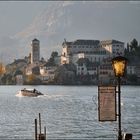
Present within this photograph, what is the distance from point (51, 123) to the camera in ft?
171

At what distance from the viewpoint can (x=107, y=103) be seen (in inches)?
898

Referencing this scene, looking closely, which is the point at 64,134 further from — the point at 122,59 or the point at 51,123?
the point at 122,59

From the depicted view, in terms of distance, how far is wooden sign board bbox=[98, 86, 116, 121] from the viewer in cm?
2277

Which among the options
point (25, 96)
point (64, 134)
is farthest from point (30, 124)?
point (25, 96)

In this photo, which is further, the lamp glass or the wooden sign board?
the lamp glass

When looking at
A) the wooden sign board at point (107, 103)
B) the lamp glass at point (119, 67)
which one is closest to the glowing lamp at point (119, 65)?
the lamp glass at point (119, 67)

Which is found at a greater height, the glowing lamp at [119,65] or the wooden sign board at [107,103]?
the glowing lamp at [119,65]

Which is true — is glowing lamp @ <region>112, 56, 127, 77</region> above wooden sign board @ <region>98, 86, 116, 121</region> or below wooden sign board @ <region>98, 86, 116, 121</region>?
above

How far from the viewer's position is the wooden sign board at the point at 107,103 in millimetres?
22766

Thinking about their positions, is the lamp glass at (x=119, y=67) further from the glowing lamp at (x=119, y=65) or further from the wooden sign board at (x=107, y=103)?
the wooden sign board at (x=107, y=103)

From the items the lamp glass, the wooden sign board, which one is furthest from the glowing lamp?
the wooden sign board

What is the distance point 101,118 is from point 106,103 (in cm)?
61

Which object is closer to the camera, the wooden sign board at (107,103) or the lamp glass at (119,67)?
the wooden sign board at (107,103)

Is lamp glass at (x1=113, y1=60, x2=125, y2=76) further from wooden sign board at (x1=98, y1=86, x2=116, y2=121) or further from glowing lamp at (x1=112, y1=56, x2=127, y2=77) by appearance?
wooden sign board at (x1=98, y1=86, x2=116, y2=121)
